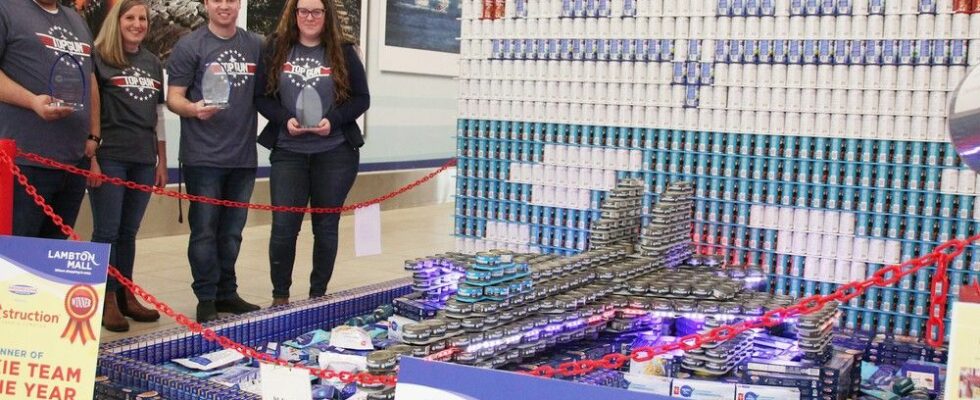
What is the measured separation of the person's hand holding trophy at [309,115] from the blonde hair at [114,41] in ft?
2.99

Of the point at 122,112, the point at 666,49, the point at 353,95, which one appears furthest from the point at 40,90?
the point at 666,49

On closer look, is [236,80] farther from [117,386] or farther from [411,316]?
[117,386]

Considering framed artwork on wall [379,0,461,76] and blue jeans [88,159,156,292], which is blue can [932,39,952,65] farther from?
framed artwork on wall [379,0,461,76]

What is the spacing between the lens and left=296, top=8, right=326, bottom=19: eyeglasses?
5453 millimetres

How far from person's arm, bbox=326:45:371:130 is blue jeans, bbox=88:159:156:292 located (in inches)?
41.4

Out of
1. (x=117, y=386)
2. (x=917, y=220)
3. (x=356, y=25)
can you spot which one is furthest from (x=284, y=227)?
(x=356, y=25)

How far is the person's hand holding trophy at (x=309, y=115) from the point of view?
215 inches

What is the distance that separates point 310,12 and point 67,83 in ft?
4.60

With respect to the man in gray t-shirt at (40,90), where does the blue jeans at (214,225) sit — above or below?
below

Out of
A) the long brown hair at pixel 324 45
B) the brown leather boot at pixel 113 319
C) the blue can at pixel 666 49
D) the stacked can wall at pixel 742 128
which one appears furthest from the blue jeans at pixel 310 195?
the blue can at pixel 666 49

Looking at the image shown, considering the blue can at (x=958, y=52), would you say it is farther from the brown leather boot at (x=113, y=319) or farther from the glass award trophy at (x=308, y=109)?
the brown leather boot at (x=113, y=319)

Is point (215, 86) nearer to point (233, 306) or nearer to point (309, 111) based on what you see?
point (309, 111)

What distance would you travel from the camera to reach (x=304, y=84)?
554 cm

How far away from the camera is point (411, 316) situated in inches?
203
